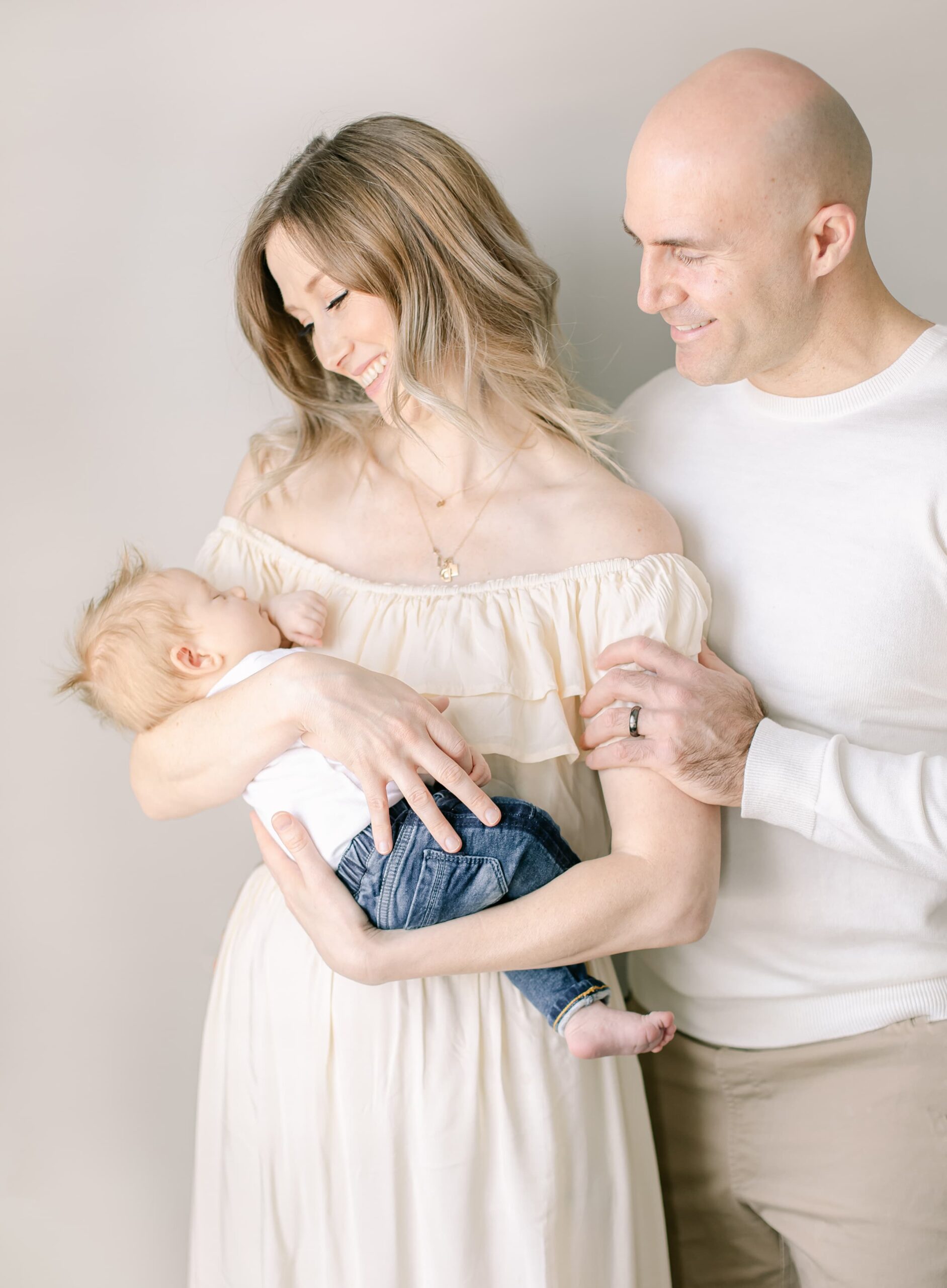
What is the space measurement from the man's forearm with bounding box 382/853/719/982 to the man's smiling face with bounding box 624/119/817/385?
2.57ft

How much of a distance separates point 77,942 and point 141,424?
1.04m

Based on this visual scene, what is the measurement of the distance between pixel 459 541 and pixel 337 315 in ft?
1.38

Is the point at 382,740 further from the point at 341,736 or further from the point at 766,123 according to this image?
the point at 766,123

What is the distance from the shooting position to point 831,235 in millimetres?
1557

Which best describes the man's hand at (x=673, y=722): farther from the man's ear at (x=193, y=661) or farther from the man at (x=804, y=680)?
the man's ear at (x=193, y=661)

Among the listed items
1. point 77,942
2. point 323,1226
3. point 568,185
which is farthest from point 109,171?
point 323,1226

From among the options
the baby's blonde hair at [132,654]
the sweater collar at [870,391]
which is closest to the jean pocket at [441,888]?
the baby's blonde hair at [132,654]

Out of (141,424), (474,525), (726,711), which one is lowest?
(726,711)

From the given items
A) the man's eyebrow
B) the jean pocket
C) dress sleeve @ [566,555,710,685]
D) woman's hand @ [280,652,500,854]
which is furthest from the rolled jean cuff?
the man's eyebrow

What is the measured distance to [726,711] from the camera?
60.2 inches

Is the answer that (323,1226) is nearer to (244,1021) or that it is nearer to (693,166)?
(244,1021)

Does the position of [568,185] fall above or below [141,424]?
above

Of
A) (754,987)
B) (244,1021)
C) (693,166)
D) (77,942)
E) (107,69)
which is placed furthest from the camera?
(77,942)

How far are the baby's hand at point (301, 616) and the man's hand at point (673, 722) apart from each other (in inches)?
16.9
